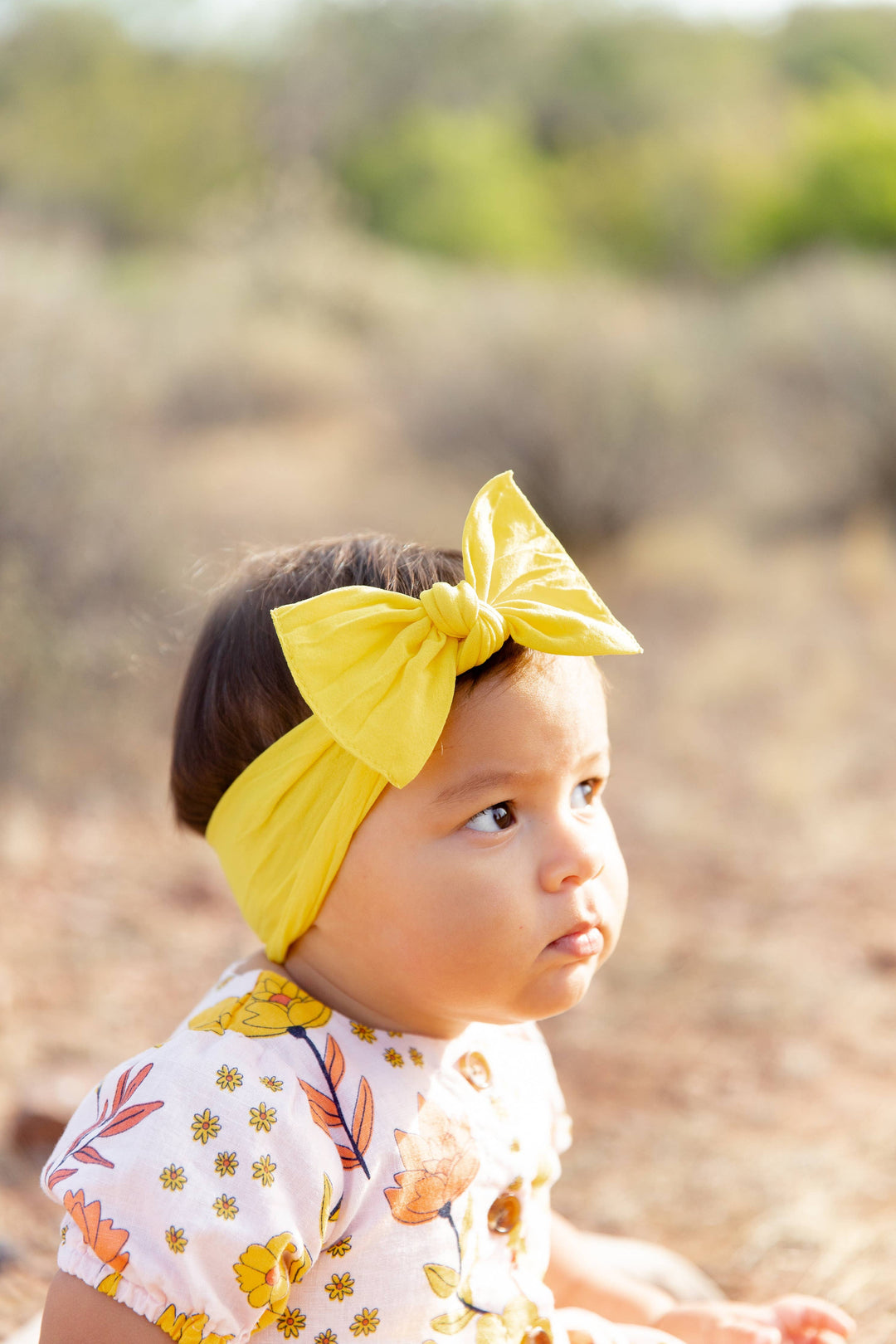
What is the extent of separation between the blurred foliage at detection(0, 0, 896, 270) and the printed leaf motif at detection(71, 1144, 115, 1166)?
13.2m

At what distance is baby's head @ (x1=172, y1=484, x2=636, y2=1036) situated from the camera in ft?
3.84

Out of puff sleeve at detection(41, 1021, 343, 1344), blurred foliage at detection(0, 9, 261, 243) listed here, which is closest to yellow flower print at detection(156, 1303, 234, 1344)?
puff sleeve at detection(41, 1021, 343, 1344)

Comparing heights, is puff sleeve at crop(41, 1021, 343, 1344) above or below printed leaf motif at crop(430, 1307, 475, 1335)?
above

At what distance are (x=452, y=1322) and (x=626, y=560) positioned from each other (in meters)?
6.62

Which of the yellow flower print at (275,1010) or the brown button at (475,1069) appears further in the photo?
the brown button at (475,1069)

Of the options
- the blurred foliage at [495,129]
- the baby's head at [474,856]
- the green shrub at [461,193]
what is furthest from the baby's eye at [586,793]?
the green shrub at [461,193]

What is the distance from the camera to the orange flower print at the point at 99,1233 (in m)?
1.06

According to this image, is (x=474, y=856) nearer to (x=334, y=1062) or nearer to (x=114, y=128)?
(x=334, y=1062)

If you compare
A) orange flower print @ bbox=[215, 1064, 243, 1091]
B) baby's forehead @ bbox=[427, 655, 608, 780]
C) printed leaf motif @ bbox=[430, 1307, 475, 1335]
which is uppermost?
baby's forehead @ bbox=[427, 655, 608, 780]

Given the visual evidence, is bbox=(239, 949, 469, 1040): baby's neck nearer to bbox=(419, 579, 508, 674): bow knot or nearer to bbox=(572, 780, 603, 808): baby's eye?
bbox=(572, 780, 603, 808): baby's eye

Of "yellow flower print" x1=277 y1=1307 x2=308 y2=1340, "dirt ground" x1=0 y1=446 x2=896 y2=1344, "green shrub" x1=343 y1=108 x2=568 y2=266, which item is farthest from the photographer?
"green shrub" x1=343 y1=108 x2=568 y2=266

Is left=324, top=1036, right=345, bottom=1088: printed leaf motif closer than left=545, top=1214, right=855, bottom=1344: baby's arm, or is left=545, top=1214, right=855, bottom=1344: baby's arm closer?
left=324, top=1036, right=345, bottom=1088: printed leaf motif

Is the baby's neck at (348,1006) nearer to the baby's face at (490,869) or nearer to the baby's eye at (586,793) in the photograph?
the baby's face at (490,869)

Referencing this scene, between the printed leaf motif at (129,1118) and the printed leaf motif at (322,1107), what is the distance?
144 mm
